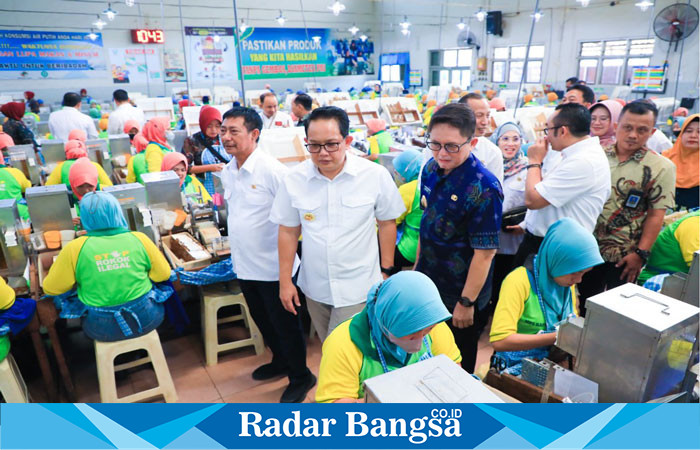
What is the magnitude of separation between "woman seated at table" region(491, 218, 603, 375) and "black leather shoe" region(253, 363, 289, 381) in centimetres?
140

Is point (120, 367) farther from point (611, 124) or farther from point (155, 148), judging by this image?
point (611, 124)

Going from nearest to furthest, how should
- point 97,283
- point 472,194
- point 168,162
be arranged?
point 472,194
point 97,283
point 168,162

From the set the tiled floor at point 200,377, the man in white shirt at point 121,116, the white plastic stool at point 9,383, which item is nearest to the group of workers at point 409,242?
the tiled floor at point 200,377

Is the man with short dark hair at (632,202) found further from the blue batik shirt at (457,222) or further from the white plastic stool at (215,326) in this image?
the white plastic stool at (215,326)

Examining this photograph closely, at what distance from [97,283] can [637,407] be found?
7.13ft

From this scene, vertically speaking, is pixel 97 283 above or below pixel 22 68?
below

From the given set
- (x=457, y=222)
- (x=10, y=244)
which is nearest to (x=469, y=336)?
(x=457, y=222)

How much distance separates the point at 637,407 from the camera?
1.05 meters

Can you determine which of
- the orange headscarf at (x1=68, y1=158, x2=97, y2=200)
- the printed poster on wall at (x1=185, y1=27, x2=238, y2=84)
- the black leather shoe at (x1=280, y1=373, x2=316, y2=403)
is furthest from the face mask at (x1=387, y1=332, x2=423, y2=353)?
the printed poster on wall at (x1=185, y1=27, x2=238, y2=84)

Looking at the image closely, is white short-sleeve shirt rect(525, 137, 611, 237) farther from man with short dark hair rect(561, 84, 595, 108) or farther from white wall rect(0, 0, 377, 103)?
white wall rect(0, 0, 377, 103)

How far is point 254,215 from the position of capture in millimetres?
2182

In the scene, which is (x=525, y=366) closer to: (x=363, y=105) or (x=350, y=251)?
(x=350, y=251)

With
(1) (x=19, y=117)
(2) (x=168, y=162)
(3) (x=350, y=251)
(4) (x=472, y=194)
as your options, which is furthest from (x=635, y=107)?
(1) (x=19, y=117)

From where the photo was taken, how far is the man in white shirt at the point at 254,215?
217 cm
